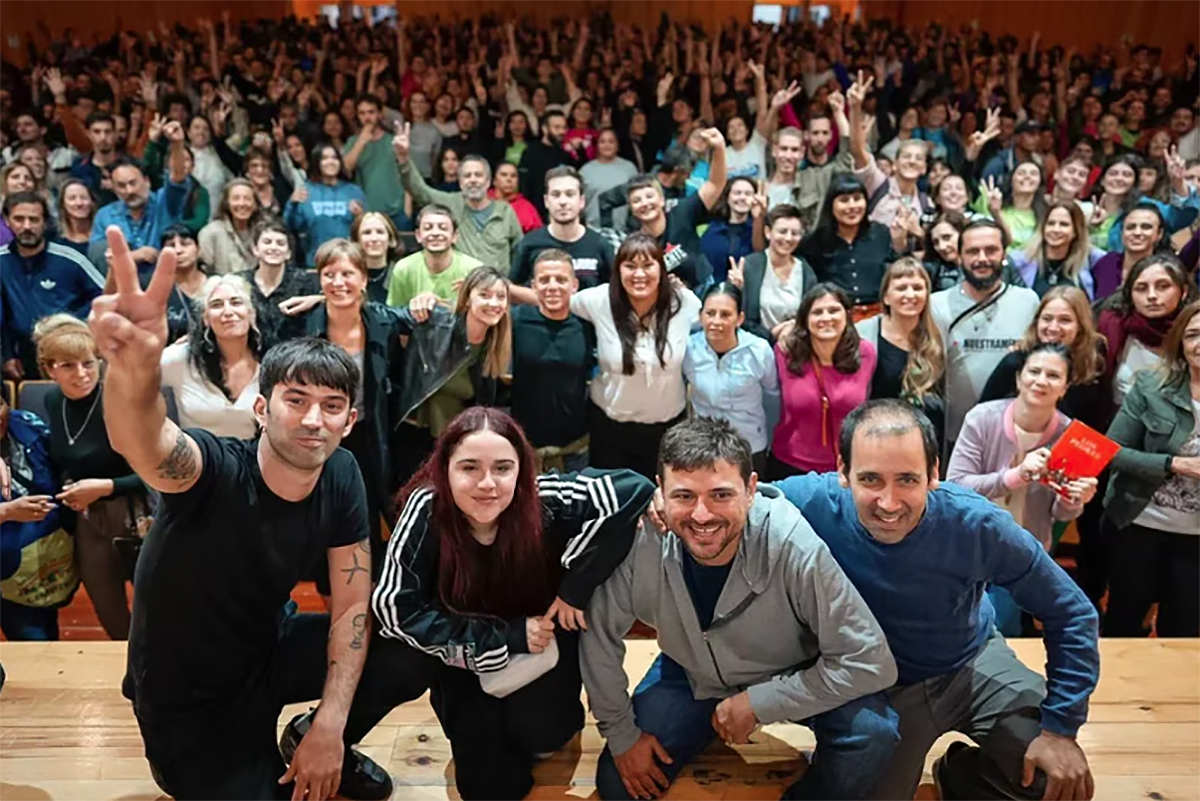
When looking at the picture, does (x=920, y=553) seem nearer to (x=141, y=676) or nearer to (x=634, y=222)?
(x=141, y=676)

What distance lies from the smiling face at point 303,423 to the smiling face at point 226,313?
1.11m

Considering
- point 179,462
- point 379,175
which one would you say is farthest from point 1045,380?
point 379,175

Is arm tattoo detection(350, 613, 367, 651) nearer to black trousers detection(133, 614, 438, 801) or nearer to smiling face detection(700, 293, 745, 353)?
black trousers detection(133, 614, 438, 801)

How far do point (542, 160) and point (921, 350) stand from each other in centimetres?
322

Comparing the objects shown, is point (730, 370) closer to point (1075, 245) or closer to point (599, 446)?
point (599, 446)

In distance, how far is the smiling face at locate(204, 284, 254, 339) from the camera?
109 inches

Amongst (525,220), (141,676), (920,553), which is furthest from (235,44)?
(920,553)

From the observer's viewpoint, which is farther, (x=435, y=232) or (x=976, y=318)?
(x=435, y=232)

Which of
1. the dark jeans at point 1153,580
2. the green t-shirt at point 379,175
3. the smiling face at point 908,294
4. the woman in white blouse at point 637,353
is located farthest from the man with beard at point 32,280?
the dark jeans at point 1153,580

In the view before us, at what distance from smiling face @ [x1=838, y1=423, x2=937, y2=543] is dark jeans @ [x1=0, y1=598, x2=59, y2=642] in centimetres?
249

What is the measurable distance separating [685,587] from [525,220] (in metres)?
3.26

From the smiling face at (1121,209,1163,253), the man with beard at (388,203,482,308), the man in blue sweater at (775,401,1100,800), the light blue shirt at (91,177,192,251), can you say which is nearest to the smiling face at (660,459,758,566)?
the man in blue sweater at (775,401,1100,800)

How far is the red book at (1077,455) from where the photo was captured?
2.42 metres

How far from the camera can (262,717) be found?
1.96 meters
